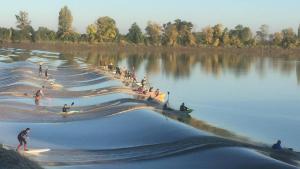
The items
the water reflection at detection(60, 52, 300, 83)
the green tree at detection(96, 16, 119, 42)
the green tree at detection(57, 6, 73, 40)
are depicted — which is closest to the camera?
the water reflection at detection(60, 52, 300, 83)

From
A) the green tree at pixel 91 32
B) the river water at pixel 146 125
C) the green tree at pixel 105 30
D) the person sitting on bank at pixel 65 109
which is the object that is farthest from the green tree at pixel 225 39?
the person sitting on bank at pixel 65 109

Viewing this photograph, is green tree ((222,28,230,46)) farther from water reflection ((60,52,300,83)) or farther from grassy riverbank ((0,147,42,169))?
grassy riverbank ((0,147,42,169))

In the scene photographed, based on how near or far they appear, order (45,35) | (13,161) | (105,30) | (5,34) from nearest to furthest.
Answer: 1. (13,161)
2. (5,34)
3. (105,30)
4. (45,35)

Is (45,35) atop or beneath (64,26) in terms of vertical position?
beneath

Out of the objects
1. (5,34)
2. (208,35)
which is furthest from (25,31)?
(208,35)

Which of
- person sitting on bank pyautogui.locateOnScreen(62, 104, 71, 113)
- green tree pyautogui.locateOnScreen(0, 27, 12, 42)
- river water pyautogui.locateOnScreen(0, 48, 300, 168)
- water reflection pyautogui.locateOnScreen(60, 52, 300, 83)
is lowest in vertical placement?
water reflection pyautogui.locateOnScreen(60, 52, 300, 83)

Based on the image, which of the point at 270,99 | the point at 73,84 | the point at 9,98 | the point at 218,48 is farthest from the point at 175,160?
the point at 218,48

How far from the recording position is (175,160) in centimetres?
2598

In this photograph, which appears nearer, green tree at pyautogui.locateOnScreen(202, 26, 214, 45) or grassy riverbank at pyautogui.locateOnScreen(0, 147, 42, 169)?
grassy riverbank at pyautogui.locateOnScreen(0, 147, 42, 169)

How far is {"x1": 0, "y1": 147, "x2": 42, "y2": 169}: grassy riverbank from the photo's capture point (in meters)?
21.6

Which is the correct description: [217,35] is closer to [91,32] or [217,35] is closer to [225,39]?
[225,39]

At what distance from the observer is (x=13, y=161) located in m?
22.3

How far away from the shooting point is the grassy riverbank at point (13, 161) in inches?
851

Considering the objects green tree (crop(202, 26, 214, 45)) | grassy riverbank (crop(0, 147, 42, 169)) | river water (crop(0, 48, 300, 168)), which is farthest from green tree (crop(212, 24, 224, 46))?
grassy riverbank (crop(0, 147, 42, 169))
